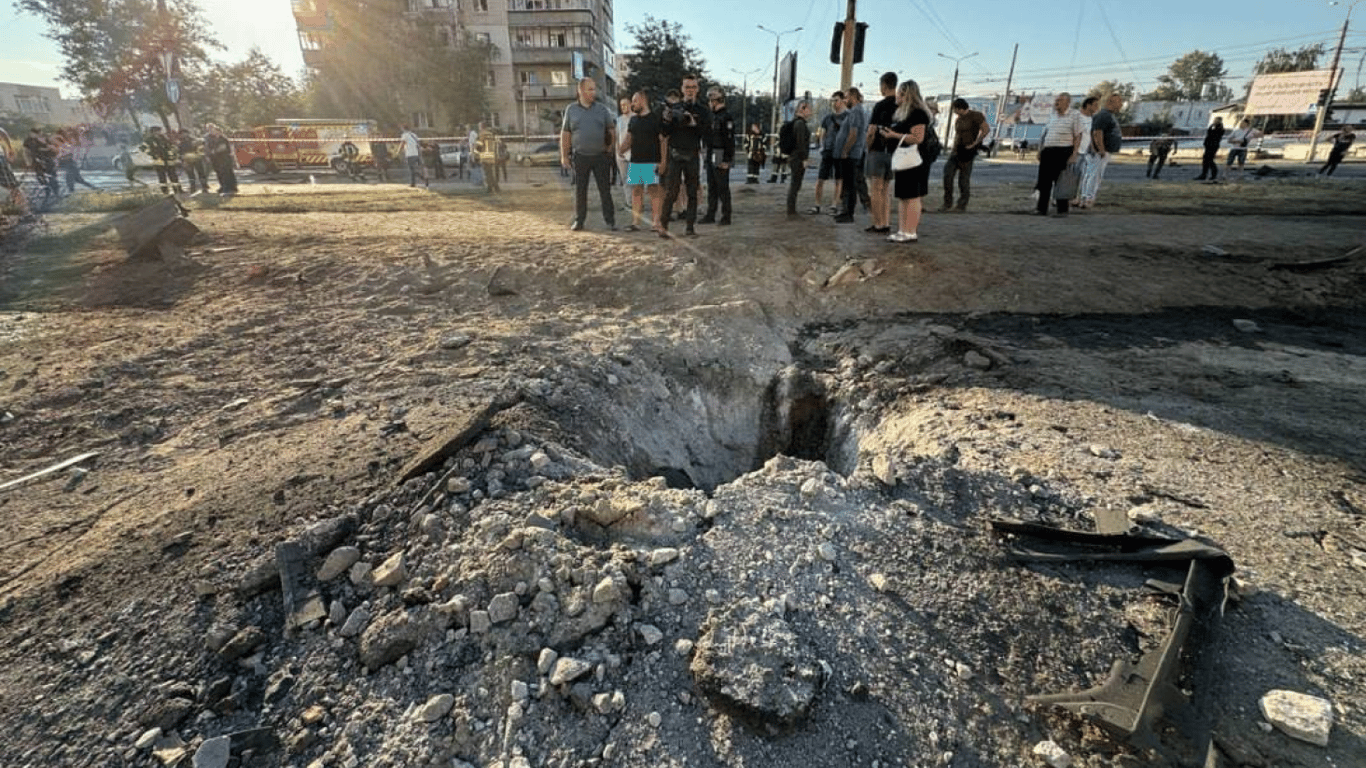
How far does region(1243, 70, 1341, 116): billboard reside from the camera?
93.6ft

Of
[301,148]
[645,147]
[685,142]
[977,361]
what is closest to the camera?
[977,361]

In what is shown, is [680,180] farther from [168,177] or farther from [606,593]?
[168,177]

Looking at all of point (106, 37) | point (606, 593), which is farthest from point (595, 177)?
point (106, 37)

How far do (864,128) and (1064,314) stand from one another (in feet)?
12.6

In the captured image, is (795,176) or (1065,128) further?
(795,176)

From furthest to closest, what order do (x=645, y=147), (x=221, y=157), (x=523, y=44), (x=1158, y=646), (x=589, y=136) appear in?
1. (x=523, y=44)
2. (x=221, y=157)
3. (x=589, y=136)
4. (x=645, y=147)
5. (x=1158, y=646)

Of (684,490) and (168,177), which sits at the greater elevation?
(168,177)

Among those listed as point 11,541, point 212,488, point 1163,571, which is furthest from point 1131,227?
point 11,541

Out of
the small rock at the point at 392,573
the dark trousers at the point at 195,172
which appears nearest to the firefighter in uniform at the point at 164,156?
the dark trousers at the point at 195,172

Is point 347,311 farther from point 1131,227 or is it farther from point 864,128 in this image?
point 1131,227

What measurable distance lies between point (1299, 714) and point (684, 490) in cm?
227

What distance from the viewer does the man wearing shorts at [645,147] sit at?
23.9ft

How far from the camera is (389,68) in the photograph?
38188mm

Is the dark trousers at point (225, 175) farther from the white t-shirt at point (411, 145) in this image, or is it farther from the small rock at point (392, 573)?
the small rock at point (392, 573)
